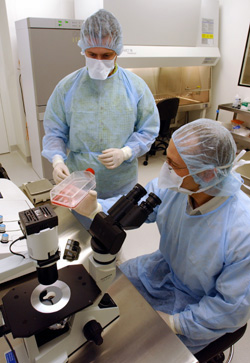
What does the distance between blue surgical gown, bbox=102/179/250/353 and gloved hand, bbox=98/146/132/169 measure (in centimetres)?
32

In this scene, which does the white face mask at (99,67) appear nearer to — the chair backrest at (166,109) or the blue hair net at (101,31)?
the blue hair net at (101,31)

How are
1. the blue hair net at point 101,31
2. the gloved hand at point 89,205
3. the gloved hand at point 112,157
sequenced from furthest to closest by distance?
the gloved hand at point 112,157
the blue hair net at point 101,31
the gloved hand at point 89,205

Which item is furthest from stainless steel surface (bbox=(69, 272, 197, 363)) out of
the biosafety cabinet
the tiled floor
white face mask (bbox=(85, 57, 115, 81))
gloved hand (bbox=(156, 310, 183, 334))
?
the biosafety cabinet

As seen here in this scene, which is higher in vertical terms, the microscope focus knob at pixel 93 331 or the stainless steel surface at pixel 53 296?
the stainless steel surface at pixel 53 296

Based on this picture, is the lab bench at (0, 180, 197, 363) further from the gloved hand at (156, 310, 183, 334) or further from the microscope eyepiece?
the microscope eyepiece

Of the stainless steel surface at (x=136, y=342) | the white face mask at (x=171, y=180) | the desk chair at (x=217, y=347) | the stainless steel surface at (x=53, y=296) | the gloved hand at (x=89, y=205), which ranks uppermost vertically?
the white face mask at (x=171, y=180)

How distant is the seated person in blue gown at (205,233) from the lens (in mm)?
866

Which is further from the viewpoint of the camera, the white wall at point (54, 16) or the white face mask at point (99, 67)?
the white wall at point (54, 16)

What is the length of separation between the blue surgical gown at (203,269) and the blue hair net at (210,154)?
0.08m

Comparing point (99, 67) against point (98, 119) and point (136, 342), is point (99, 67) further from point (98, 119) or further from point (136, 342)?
point (136, 342)

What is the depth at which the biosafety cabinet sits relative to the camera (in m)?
2.60

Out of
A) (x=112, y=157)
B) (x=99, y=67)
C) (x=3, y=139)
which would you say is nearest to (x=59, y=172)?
(x=112, y=157)

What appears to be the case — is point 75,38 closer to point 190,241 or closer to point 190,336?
point 190,241

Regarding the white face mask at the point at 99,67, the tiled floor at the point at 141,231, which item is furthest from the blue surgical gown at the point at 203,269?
the tiled floor at the point at 141,231
